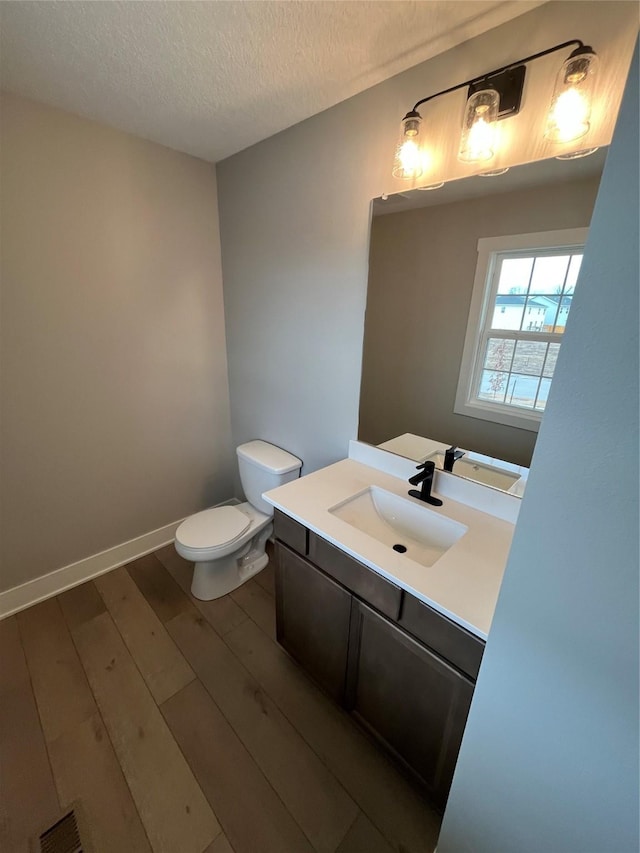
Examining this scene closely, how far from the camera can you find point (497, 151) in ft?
3.59

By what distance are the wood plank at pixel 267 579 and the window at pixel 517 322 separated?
5.08 ft

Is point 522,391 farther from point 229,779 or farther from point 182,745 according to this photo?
point 182,745

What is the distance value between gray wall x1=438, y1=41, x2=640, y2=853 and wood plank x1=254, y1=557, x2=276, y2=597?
1.44 metres

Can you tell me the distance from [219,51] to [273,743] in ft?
8.34

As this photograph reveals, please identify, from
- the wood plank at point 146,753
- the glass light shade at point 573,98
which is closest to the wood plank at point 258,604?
the wood plank at point 146,753

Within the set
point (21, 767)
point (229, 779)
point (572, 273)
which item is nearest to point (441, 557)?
point (572, 273)

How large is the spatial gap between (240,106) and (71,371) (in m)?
1.51

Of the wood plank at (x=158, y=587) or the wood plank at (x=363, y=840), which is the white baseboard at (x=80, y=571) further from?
the wood plank at (x=363, y=840)

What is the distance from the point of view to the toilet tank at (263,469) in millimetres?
1991

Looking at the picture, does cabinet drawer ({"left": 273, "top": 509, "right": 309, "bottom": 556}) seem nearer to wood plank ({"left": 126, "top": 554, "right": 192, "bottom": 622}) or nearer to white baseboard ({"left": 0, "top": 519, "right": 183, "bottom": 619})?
wood plank ({"left": 126, "top": 554, "right": 192, "bottom": 622})

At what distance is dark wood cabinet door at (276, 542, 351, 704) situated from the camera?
1276mm

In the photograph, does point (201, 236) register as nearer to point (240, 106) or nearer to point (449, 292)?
point (240, 106)

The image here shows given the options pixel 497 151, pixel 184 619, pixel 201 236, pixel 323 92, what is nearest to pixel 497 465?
pixel 497 151

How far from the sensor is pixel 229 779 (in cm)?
124
